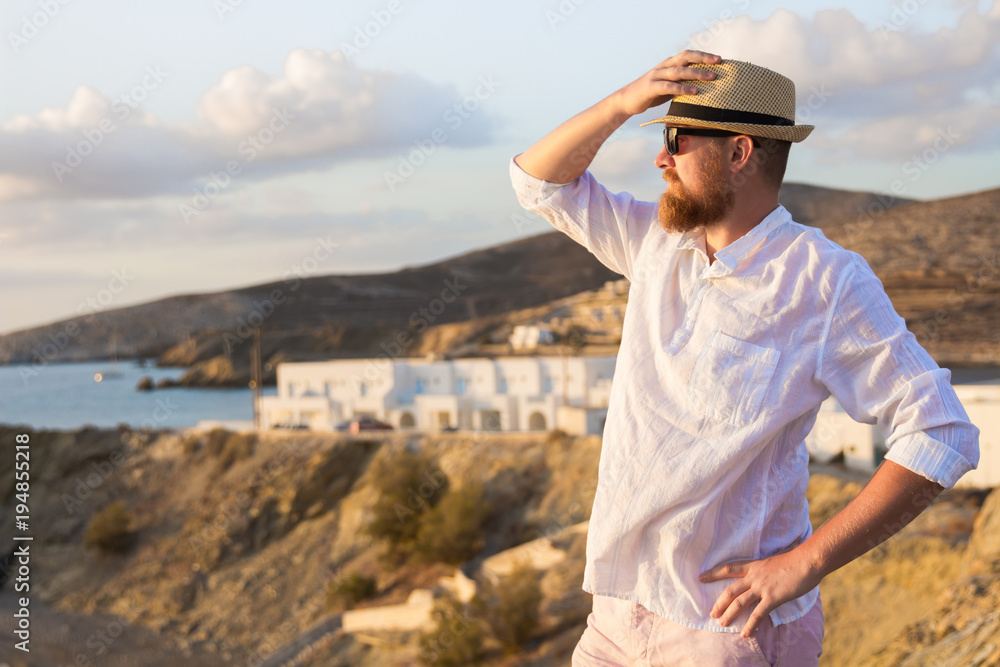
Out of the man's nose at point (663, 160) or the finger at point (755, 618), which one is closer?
the finger at point (755, 618)

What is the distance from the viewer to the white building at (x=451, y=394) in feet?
99.9

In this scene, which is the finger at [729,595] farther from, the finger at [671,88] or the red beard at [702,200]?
the finger at [671,88]

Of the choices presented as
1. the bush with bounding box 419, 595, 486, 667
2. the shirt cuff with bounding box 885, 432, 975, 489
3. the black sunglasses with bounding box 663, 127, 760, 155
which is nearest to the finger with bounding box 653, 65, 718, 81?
the black sunglasses with bounding box 663, 127, 760, 155

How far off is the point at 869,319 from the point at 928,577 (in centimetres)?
1313

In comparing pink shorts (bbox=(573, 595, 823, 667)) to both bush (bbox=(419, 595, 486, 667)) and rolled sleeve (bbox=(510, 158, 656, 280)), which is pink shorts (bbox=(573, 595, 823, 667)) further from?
bush (bbox=(419, 595, 486, 667))

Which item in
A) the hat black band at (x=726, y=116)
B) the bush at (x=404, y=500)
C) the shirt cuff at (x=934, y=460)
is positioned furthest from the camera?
the bush at (x=404, y=500)

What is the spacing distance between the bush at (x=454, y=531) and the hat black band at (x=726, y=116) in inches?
939

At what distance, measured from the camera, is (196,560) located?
30.8 meters

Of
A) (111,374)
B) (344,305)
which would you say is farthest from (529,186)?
(111,374)

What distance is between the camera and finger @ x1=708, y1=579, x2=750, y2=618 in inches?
64.7

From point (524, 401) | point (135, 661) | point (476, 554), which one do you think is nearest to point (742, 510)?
point (476, 554)

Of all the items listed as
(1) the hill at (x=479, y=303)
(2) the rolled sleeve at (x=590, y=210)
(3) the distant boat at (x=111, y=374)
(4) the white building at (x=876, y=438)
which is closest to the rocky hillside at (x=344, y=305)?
(1) the hill at (x=479, y=303)

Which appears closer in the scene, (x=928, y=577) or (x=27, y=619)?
(x=928, y=577)

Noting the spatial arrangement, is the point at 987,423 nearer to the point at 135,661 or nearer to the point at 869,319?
the point at 869,319
